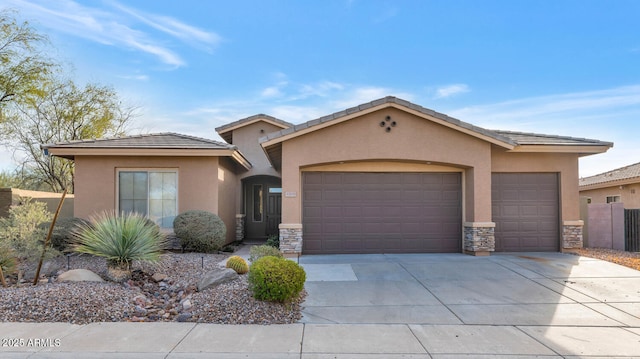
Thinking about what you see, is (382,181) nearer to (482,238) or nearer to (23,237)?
(482,238)

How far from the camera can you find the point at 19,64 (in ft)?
55.8

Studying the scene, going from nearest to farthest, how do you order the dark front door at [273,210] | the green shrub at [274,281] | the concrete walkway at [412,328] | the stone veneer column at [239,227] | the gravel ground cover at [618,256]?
the concrete walkway at [412,328] < the green shrub at [274,281] < the gravel ground cover at [618,256] < the stone veneer column at [239,227] < the dark front door at [273,210]

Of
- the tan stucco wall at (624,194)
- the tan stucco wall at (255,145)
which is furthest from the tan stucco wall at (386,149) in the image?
the tan stucco wall at (624,194)

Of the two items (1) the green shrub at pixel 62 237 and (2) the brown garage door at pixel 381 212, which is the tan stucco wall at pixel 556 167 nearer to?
(2) the brown garage door at pixel 381 212

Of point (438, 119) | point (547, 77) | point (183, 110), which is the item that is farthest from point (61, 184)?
point (547, 77)

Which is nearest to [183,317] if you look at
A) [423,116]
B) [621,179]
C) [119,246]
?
[119,246]

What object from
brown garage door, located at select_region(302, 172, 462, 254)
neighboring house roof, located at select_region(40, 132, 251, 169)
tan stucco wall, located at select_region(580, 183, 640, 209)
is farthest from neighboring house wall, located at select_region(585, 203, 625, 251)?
neighboring house roof, located at select_region(40, 132, 251, 169)

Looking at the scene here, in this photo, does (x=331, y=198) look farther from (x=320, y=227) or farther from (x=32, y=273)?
(x=32, y=273)

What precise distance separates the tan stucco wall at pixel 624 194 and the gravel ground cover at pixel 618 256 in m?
6.29

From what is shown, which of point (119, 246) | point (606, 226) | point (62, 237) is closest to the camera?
point (119, 246)

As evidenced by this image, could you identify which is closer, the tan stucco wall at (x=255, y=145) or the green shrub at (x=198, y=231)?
the green shrub at (x=198, y=231)

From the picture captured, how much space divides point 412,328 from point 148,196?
9505 mm

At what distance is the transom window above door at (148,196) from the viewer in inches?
489

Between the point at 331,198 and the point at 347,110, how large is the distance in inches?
104
